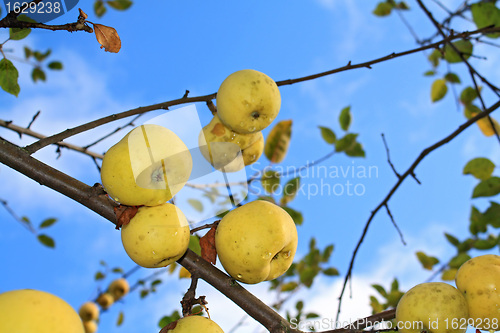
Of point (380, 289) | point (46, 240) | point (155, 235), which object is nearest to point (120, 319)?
point (46, 240)

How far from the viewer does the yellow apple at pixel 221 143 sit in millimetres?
2406

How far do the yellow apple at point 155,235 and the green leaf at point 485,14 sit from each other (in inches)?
103

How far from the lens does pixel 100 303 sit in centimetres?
592

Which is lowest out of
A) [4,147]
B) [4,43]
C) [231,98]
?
[4,147]

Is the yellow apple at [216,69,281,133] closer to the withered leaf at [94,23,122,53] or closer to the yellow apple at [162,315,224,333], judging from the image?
the withered leaf at [94,23,122,53]

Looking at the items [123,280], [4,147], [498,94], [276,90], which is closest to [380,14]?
[498,94]

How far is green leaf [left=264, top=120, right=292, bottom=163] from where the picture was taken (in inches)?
123

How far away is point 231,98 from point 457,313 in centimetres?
150

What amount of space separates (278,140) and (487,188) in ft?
4.94

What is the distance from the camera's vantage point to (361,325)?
67.0 inches

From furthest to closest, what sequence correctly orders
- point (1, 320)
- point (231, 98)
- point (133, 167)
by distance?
point (231, 98) → point (133, 167) → point (1, 320)

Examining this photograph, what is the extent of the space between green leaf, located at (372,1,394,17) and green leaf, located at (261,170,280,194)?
2.72 meters

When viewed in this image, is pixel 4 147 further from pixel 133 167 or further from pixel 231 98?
pixel 231 98

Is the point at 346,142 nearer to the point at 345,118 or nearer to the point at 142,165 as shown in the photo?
the point at 345,118
